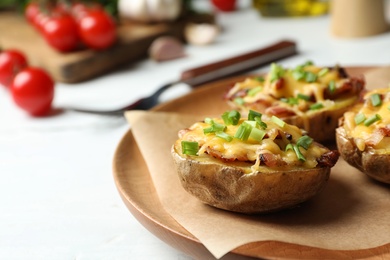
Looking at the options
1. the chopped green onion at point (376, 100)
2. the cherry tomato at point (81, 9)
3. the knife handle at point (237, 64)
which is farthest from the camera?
the cherry tomato at point (81, 9)

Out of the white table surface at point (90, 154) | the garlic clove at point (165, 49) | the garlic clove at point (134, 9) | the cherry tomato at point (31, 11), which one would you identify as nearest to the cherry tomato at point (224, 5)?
the white table surface at point (90, 154)

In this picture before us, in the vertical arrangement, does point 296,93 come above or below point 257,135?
below

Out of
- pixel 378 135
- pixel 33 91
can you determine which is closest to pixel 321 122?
pixel 378 135

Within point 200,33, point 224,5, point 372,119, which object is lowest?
point 224,5

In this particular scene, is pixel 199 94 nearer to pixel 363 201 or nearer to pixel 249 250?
pixel 363 201

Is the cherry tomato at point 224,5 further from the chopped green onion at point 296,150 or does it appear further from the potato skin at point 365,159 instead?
the chopped green onion at point 296,150

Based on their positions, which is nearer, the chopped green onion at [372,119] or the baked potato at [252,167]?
the baked potato at [252,167]

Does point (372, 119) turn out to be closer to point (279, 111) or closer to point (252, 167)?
point (279, 111)
